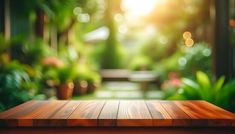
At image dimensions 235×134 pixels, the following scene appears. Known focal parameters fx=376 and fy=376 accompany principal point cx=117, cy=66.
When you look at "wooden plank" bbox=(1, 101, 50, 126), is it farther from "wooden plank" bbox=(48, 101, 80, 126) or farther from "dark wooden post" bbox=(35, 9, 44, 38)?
"dark wooden post" bbox=(35, 9, 44, 38)

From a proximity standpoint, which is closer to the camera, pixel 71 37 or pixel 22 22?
pixel 22 22

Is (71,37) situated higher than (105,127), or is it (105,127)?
(71,37)

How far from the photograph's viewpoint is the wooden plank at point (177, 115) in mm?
2830

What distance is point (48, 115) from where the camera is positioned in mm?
3018

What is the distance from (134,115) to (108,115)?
0.21 metres

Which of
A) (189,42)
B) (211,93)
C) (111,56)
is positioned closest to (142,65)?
(111,56)

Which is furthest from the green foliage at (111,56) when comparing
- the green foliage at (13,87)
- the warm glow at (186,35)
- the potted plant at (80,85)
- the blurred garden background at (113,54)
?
the green foliage at (13,87)

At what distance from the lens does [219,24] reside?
8.59 m

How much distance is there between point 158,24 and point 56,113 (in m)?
22.6

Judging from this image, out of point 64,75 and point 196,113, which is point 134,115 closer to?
point 196,113

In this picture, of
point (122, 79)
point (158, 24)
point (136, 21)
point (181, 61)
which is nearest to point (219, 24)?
point (181, 61)

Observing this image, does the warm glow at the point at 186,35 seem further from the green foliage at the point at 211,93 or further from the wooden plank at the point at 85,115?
the wooden plank at the point at 85,115

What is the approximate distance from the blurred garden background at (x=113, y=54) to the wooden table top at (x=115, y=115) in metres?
2.26

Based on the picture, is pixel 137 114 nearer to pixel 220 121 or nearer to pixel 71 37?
pixel 220 121
